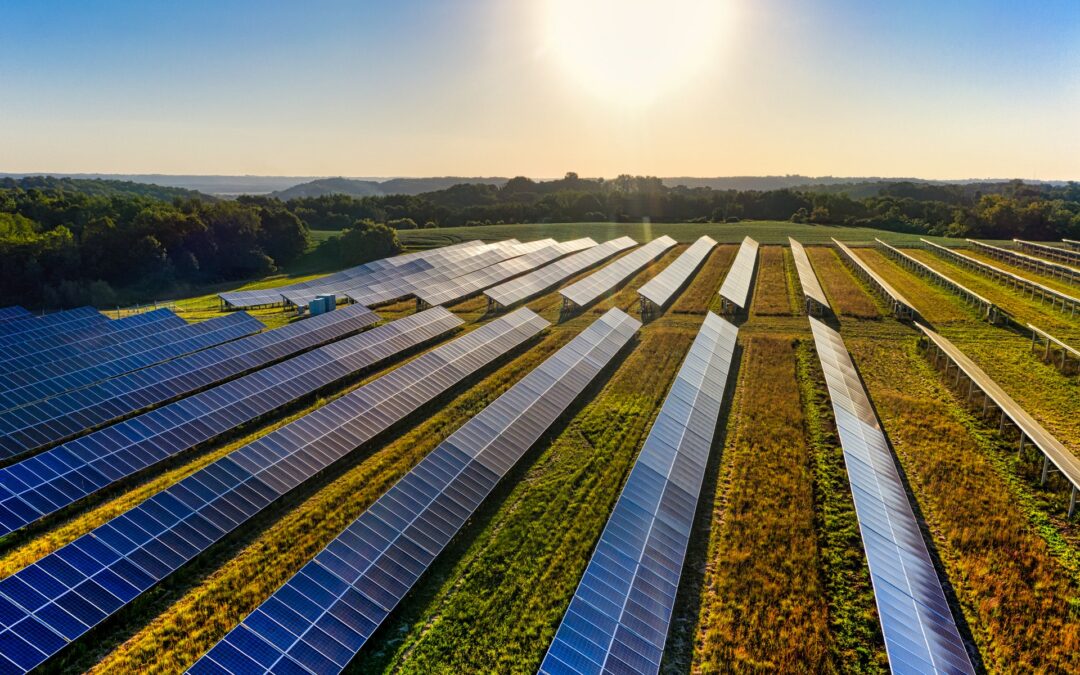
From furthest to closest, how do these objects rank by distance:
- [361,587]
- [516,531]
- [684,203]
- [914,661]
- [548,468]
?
[684,203] → [548,468] → [516,531] → [361,587] → [914,661]

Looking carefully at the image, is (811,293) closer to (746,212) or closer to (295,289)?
(295,289)

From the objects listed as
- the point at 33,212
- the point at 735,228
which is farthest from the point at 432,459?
the point at 735,228

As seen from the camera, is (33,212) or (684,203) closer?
(33,212)

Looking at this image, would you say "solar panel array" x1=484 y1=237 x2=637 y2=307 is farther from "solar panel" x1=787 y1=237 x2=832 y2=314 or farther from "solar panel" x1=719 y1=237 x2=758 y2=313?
"solar panel" x1=787 y1=237 x2=832 y2=314

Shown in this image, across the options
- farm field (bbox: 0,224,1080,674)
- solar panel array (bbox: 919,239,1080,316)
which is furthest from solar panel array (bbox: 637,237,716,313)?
solar panel array (bbox: 919,239,1080,316)

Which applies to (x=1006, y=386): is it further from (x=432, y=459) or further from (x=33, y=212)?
(x=33, y=212)

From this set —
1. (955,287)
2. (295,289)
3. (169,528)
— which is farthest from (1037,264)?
(169,528)
